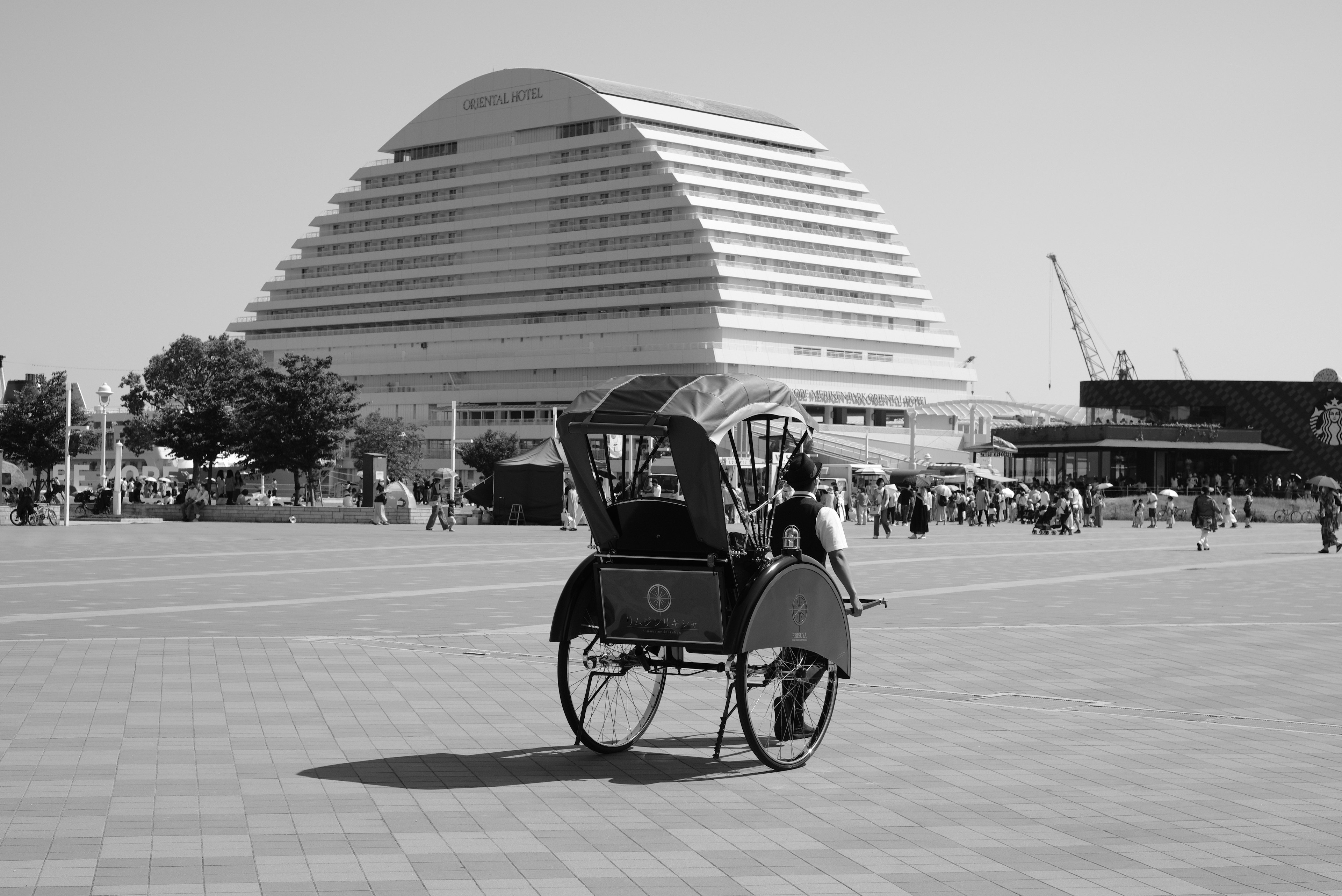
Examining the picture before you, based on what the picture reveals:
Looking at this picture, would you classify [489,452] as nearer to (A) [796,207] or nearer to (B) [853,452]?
(B) [853,452]

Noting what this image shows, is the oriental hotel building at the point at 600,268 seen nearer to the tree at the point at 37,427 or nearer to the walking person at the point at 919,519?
the tree at the point at 37,427

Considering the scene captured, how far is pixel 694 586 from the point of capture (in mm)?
8070

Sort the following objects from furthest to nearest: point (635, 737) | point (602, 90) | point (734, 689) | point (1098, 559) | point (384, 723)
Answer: point (602, 90)
point (1098, 559)
point (384, 723)
point (635, 737)
point (734, 689)

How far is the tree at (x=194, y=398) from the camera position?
71.4 m

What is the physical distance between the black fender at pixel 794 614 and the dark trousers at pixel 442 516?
36145mm

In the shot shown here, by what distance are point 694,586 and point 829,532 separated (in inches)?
36.7

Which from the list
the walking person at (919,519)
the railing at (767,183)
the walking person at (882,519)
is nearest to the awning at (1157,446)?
the walking person at (882,519)

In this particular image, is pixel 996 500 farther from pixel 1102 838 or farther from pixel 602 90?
pixel 602 90

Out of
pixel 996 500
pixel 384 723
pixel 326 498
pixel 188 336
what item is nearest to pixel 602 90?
pixel 188 336

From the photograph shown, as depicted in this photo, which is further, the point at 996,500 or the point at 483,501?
the point at 996,500

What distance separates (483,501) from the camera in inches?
2169

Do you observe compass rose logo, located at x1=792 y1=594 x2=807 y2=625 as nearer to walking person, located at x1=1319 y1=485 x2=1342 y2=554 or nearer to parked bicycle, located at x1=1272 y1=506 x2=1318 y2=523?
walking person, located at x1=1319 y1=485 x2=1342 y2=554

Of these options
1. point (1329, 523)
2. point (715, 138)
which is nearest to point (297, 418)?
point (1329, 523)

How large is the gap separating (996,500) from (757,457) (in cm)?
5340
